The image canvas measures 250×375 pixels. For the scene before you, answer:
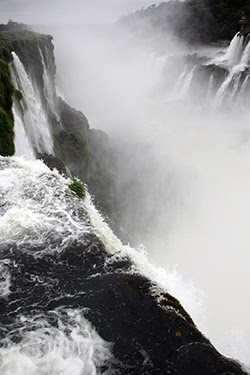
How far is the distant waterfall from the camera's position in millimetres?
16539

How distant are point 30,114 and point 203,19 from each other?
57839 mm

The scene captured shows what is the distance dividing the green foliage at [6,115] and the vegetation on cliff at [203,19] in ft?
168

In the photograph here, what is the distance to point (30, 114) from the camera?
17688 mm

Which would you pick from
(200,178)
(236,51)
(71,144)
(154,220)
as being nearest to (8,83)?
(71,144)

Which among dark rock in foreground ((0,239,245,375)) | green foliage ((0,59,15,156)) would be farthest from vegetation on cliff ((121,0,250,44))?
dark rock in foreground ((0,239,245,375))

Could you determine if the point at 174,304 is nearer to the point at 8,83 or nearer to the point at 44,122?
the point at 8,83

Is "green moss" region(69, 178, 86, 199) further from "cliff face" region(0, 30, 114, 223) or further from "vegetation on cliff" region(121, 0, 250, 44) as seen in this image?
"vegetation on cliff" region(121, 0, 250, 44)

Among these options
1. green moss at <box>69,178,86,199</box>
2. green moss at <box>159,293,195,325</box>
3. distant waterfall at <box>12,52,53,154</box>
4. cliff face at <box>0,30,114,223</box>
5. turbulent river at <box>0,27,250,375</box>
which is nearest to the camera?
turbulent river at <box>0,27,250,375</box>

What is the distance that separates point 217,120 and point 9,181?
32.9 metres

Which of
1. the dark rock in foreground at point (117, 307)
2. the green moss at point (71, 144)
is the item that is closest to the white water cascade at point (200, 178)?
the dark rock in foreground at point (117, 307)

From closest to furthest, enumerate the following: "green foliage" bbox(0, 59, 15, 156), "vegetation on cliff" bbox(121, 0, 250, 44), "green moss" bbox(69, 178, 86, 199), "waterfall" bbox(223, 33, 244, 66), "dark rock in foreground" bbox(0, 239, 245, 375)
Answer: "dark rock in foreground" bbox(0, 239, 245, 375) → "green moss" bbox(69, 178, 86, 199) → "green foliage" bbox(0, 59, 15, 156) → "waterfall" bbox(223, 33, 244, 66) → "vegetation on cliff" bbox(121, 0, 250, 44)

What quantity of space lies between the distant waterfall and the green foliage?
4.62 ft

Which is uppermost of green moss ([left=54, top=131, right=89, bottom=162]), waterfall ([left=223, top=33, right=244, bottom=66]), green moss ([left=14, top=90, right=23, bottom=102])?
waterfall ([left=223, top=33, right=244, bottom=66])

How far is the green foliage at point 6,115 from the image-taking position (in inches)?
462
